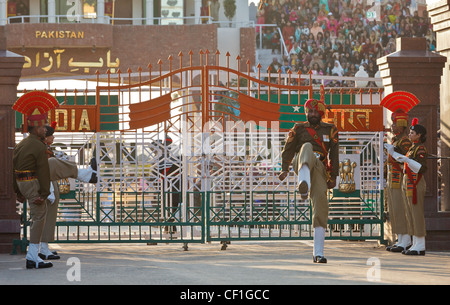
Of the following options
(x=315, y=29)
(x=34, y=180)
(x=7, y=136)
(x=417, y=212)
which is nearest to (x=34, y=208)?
(x=34, y=180)

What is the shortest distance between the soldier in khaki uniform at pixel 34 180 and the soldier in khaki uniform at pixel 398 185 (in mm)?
4159

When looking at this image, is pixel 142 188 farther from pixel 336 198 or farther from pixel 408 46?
pixel 408 46

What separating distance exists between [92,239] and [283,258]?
2884 mm

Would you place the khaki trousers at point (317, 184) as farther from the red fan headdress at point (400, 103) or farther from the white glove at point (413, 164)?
the red fan headdress at point (400, 103)

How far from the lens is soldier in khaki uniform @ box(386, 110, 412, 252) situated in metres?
11.4

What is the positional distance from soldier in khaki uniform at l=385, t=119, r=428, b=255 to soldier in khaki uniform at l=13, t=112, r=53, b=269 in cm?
406

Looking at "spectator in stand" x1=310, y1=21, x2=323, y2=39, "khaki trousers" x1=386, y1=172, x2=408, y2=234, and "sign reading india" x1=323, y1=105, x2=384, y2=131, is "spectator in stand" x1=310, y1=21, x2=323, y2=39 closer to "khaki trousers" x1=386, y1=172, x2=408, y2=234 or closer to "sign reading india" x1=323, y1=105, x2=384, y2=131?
"sign reading india" x1=323, y1=105, x2=384, y2=131

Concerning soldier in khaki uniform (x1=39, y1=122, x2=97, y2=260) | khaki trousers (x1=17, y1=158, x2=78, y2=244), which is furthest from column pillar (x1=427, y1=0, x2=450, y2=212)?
khaki trousers (x1=17, y1=158, x2=78, y2=244)

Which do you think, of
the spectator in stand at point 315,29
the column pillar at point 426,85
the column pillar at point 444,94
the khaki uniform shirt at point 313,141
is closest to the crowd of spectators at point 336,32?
the spectator in stand at point 315,29

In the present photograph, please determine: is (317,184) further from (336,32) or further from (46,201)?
(336,32)

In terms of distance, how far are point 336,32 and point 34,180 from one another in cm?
2461

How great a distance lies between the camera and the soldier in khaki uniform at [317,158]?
32.8ft

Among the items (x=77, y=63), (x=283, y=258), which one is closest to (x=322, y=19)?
(x=77, y=63)

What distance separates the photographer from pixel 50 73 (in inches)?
1201
